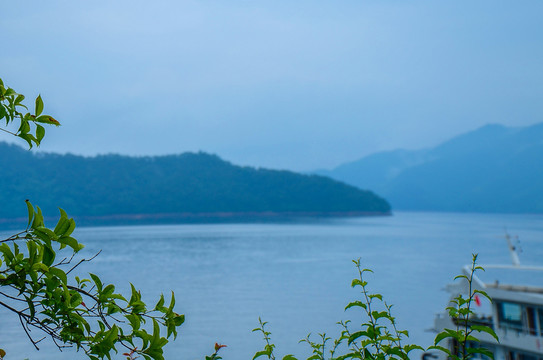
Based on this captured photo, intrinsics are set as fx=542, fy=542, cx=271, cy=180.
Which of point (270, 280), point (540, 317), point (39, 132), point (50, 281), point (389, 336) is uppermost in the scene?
point (39, 132)

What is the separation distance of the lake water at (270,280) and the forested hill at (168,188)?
29.7m

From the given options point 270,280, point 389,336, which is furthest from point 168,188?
point 389,336

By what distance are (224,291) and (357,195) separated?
3544 inches

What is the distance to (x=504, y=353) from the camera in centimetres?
1072

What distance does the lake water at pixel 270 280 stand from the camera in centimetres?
2139

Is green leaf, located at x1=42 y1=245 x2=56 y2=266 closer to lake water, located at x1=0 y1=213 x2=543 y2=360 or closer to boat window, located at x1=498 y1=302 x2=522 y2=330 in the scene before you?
lake water, located at x1=0 y1=213 x2=543 y2=360

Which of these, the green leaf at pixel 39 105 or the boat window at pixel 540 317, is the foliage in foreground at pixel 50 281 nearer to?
the green leaf at pixel 39 105

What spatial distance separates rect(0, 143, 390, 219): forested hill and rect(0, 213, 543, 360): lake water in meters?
29.7

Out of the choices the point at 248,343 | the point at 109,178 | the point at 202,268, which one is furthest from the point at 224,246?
the point at 109,178

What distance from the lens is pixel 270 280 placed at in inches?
1452

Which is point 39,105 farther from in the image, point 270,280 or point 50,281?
point 270,280

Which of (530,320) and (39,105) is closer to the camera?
(39,105)

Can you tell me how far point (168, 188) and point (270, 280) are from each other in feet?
242

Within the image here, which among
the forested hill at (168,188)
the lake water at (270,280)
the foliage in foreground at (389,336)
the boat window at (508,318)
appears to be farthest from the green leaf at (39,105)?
the forested hill at (168,188)
